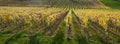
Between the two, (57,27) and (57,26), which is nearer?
(57,27)

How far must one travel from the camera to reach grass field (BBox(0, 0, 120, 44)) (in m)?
56.4

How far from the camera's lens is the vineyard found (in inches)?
2221

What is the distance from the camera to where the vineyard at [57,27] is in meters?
56.4

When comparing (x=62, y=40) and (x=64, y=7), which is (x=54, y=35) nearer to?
(x=62, y=40)

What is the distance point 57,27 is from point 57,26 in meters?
0.71

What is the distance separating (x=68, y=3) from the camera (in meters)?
91.2

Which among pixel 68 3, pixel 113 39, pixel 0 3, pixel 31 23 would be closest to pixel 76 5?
pixel 68 3

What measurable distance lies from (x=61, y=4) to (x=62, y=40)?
34367 mm

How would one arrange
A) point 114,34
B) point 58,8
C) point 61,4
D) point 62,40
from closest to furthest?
point 62,40 → point 114,34 → point 58,8 → point 61,4

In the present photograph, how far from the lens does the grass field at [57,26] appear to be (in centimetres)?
5644

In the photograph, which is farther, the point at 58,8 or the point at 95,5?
the point at 95,5

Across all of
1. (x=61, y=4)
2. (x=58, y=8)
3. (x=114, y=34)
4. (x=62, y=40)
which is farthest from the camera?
(x=61, y=4)

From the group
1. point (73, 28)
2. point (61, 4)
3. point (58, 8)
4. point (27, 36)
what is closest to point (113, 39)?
point (73, 28)

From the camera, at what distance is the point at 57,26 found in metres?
64.0
